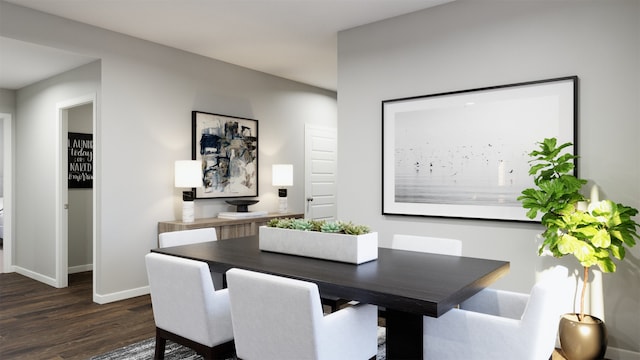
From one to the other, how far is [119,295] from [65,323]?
65 cm

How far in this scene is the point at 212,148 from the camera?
5023 millimetres

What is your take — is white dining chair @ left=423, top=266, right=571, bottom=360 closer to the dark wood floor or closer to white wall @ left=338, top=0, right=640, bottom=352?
white wall @ left=338, top=0, right=640, bottom=352

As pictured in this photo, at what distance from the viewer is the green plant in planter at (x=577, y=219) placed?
254 cm

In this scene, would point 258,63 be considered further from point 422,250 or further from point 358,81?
point 422,250

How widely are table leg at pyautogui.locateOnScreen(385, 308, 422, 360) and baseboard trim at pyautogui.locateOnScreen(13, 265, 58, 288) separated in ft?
14.3

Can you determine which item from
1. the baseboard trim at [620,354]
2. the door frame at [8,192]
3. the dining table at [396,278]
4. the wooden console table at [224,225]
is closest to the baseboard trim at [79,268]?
the door frame at [8,192]

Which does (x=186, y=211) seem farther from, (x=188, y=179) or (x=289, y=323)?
(x=289, y=323)

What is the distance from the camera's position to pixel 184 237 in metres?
3.08

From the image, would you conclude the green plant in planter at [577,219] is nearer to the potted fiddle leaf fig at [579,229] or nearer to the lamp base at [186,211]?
the potted fiddle leaf fig at [579,229]

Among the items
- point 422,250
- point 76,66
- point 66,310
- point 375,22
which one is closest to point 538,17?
point 375,22

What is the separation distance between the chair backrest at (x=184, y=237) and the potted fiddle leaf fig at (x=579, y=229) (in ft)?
7.29

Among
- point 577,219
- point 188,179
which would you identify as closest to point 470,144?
point 577,219

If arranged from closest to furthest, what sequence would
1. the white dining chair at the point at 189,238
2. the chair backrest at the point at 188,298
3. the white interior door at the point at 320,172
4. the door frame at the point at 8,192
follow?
the chair backrest at the point at 188,298, the white dining chair at the point at 189,238, the door frame at the point at 8,192, the white interior door at the point at 320,172

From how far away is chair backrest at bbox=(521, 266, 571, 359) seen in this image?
1622 millimetres
